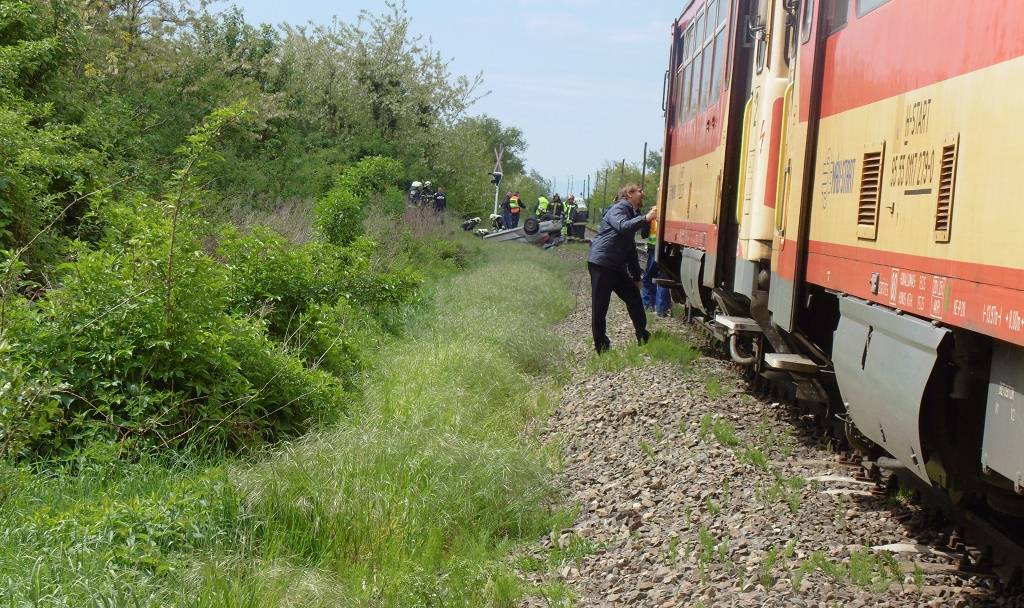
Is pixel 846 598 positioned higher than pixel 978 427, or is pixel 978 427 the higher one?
pixel 978 427

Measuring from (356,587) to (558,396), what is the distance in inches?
205

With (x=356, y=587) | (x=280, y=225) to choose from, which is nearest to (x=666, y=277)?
(x=280, y=225)

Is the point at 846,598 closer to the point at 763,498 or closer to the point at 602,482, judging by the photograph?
the point at 763,498

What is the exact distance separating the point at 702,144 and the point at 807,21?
4.24 m

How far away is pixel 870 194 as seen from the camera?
18.4 feet

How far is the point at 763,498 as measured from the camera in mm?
6145

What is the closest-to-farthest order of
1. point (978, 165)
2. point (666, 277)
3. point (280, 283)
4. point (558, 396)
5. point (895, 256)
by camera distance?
point (978, 165) < point (895, 256) < point (558, 396) < point (280, 283) < point (666, 277)

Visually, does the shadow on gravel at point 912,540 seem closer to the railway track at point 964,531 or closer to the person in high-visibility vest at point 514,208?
the railway track at point 964,531

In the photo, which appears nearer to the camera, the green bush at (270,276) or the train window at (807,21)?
the train window at (807,21)

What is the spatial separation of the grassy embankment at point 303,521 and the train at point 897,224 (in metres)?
2.07

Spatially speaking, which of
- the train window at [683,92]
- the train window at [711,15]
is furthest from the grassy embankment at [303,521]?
the train window at [683,92]

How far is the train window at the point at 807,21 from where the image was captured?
23.4ft

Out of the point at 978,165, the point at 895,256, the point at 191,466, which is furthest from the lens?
the point at 191,466

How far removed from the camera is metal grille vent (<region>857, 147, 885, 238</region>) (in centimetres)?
545
